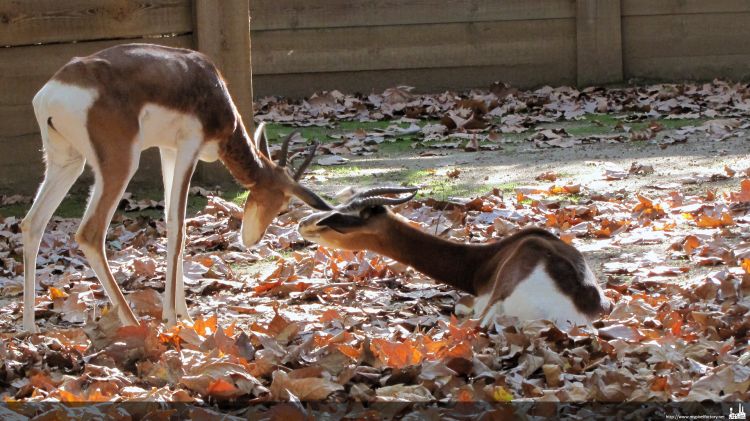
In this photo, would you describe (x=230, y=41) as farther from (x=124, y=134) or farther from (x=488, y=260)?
(x=488, y=260)

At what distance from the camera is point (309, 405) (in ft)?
12.1

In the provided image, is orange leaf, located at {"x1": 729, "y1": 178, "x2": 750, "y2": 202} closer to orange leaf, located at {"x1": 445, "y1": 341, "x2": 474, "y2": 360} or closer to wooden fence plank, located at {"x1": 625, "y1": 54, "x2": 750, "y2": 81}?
orange leaf, located at {"x1": 445, "y1": 341, "x2": 474, "y2": 360}

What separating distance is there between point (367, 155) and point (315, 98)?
2360 millimetres

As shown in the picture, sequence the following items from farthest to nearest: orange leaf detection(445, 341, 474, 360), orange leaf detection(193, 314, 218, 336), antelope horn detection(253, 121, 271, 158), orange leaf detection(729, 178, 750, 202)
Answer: orange leaf detection(729, 178, 750, 202)
antelope horn detection(253, 121, 271, 158)
orange leaf detection(193, 314, 218, 336)
orange leaf detection(445, 341, 474, 360)

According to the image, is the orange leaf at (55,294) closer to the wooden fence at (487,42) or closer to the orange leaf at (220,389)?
the orange leaf at (220,389)

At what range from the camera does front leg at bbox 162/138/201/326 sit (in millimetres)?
5102

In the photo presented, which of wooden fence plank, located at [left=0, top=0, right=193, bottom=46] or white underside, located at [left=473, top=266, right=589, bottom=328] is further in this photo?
wooden fence plank, located at [left=0, top=0, right=193, bottom=46]

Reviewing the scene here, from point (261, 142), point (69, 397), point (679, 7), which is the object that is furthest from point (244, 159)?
point (679, 7)

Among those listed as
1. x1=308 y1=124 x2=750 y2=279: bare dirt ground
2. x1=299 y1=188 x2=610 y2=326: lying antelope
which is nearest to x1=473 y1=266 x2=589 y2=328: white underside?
x1=299 y1=188 x2=610 y2=326: lying antelope

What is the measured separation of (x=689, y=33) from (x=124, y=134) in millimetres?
8207

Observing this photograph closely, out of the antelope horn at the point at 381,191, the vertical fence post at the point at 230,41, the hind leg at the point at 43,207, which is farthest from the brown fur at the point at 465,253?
the vertical fence post at the point at 230,41

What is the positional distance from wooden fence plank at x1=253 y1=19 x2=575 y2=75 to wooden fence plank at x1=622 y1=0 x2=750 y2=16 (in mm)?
683

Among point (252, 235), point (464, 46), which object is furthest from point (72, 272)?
point (464, 46)

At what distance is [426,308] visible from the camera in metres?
5.44
